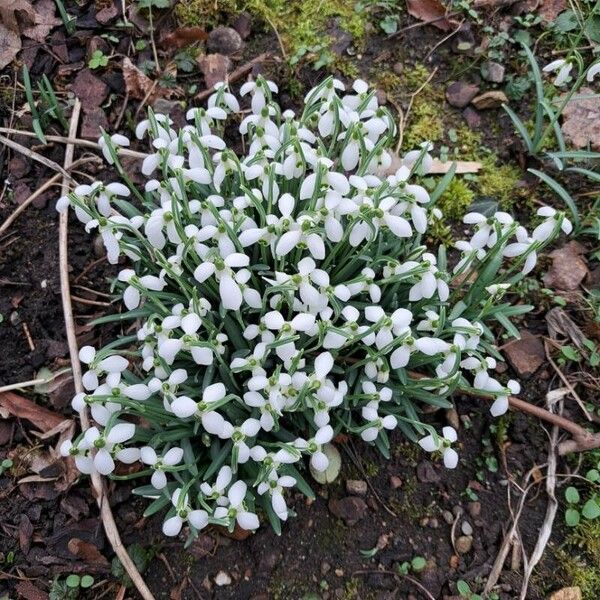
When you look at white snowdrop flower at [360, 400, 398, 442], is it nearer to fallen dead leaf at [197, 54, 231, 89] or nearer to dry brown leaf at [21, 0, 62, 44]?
fallen dead leaf at [197, 54, 231, 89]

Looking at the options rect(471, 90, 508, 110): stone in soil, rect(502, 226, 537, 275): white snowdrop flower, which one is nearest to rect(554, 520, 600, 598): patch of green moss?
rect(502, 226, 537, 275): white snowdrop flower

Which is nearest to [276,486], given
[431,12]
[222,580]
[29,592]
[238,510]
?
[238,510]

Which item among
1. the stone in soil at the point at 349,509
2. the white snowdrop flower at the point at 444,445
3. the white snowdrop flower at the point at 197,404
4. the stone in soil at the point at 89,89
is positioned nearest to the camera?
the white snowdrop flower at the point at 197,404

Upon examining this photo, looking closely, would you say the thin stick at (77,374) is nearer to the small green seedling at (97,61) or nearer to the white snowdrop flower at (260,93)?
the small green seedling at (97,61)

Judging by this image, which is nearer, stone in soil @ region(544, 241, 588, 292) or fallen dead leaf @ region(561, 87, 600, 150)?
stone in soil @ region(544, 241, 588, 292)

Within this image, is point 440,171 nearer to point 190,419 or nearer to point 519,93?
point 519,93

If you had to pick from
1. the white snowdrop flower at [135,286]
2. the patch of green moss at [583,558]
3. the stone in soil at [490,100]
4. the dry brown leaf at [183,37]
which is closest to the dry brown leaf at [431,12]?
the stone in soil at [490,100]
